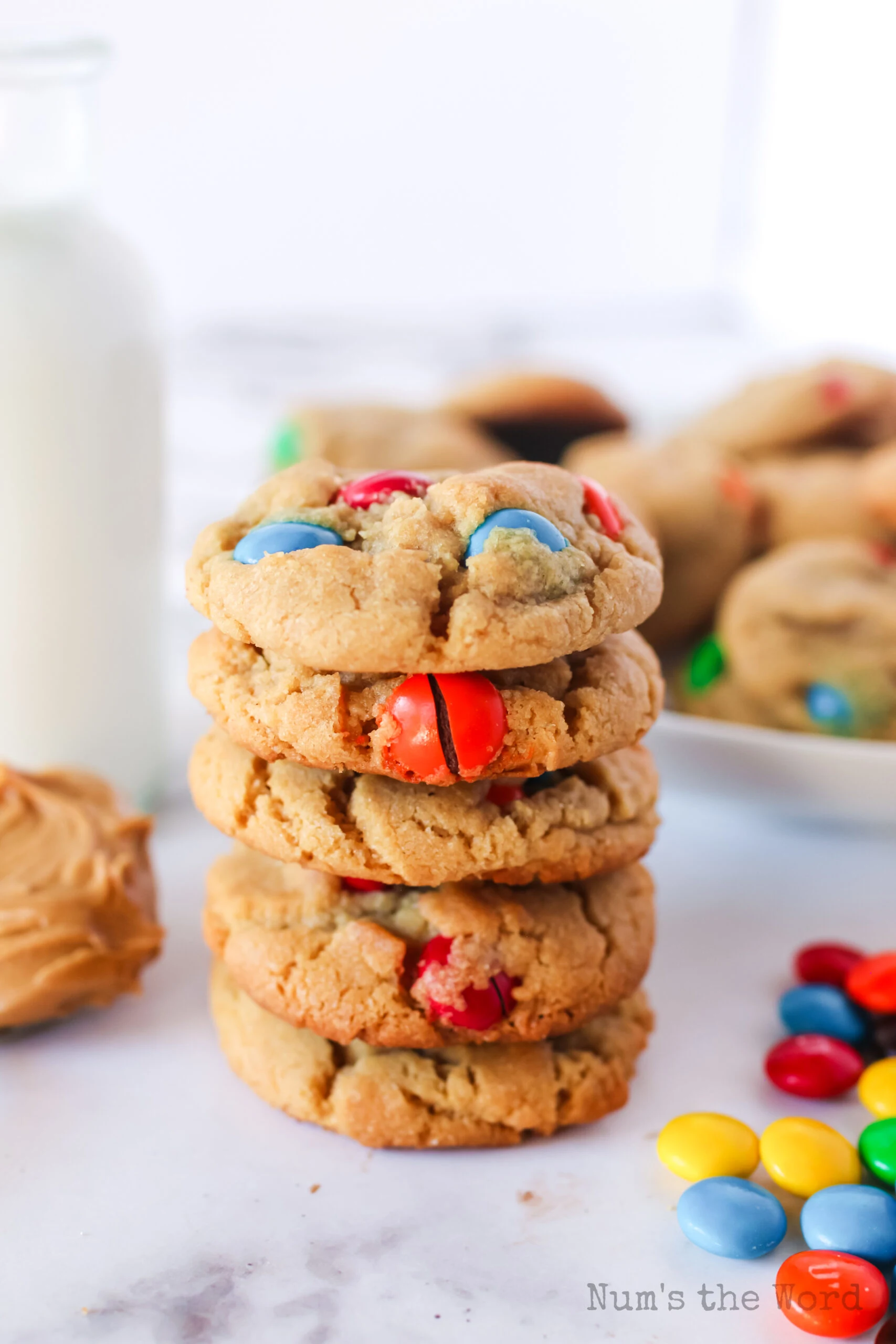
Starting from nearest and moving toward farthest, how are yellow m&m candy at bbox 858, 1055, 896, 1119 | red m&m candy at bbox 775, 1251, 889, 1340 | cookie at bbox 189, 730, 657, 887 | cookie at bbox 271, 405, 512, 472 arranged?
red m&m candy at bbox 775, 1251, 889, 1340 → cookie at bbox 189, 730, 657, 887 → yellow m&m candy at bbox 858, 1055, 896, 1119 → cookie at bbox 271, 405, 512, 472

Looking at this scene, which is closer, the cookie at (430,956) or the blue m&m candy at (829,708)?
the cookie at (430,956)

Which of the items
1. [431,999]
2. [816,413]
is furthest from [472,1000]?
[816,413]

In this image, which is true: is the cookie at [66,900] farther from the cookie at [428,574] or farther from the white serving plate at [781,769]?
the white serving plate at [781,769]

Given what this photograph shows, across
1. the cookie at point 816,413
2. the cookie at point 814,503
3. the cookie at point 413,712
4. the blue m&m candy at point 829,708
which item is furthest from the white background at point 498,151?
the cookie at point 413,712

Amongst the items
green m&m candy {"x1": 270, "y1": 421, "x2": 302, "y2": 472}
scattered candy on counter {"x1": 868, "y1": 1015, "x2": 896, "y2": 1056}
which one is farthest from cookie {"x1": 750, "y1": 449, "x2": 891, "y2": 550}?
scattered candy on counter {"x1": 868, "y1": 1015, "x2": 896, "y2": 1056}

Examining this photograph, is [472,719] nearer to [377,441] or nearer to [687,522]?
[687,522]

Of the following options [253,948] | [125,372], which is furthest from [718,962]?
[125,372]

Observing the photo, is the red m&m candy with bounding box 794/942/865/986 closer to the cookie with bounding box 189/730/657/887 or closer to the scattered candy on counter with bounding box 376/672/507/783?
the cookie with bounding box 189/730/657/887
